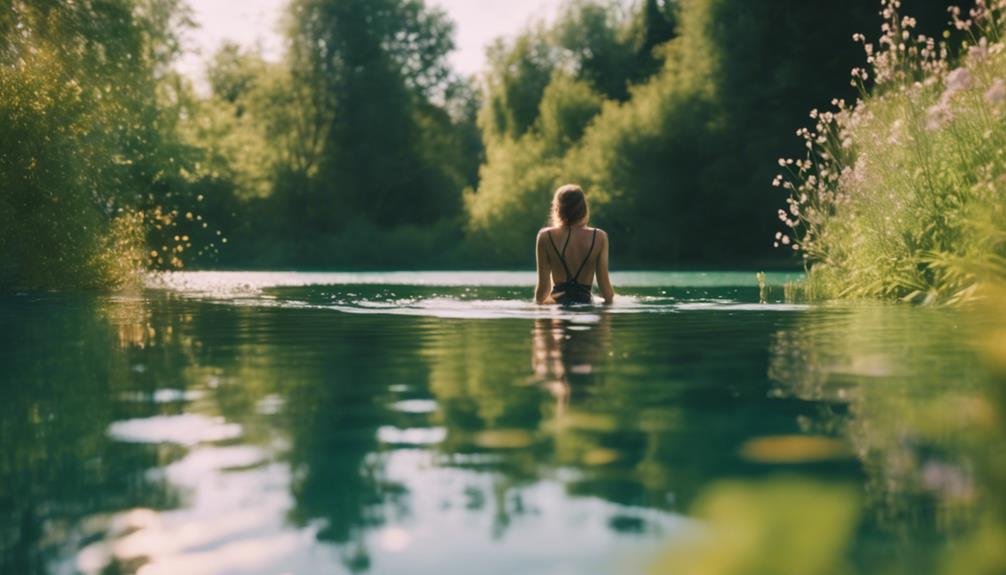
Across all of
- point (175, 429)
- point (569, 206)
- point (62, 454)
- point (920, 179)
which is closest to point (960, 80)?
point (920, 179)

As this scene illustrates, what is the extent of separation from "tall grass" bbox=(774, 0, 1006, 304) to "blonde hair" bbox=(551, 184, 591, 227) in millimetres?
2509

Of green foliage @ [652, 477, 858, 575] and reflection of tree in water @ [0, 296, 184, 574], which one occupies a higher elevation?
green foliage @ [652, 477, 858, 575]

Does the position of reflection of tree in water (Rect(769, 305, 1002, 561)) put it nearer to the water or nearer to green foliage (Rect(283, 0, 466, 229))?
the water

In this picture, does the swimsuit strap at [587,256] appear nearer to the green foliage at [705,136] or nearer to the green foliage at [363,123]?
the green foliage at [705,136]

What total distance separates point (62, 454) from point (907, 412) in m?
3.45

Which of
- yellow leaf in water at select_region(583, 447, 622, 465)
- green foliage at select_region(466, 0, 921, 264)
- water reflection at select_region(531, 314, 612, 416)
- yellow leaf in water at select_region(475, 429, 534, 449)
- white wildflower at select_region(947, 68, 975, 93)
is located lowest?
yellow leaf in water at select_region(583, 447, 622, 465)

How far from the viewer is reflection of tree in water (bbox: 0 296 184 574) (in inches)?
139

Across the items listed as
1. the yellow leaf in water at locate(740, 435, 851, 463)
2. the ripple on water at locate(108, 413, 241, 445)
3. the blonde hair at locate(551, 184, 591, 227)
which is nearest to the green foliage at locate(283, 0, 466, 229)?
the blonde hair at locate(551, 184, 591, 227)

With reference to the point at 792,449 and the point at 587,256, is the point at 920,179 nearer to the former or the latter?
the point at 587,256

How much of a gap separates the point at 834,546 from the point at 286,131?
5909cm

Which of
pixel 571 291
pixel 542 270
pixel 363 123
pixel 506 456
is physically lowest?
pixel 506 456

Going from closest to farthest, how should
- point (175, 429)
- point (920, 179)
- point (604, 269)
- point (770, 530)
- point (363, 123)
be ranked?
point (770, 530) → point (175, 429) → point (604, 269) → point (920, 179) → point (363, 123)

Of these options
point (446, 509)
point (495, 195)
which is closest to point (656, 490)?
point (446, 509)

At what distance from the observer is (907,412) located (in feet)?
17.9
